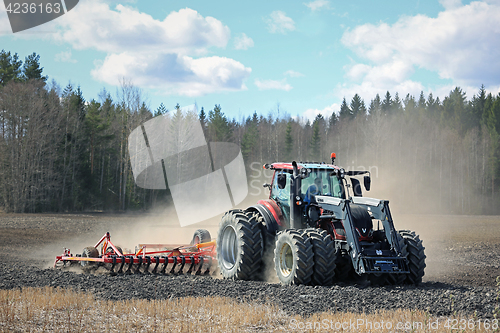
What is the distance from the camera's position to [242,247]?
10414mm

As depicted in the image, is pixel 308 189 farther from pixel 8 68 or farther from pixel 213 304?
pixel 8 68

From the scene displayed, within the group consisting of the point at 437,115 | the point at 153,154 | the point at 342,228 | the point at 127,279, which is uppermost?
the point at 437,115

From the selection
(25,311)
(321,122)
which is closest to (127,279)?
(25,311)

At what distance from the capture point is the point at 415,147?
64.0m

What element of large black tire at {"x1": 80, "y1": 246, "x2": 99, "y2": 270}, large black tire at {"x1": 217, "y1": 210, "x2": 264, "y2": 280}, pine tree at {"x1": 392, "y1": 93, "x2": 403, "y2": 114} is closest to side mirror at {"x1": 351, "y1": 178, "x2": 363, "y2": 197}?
large black tire at {"x1": 217, "y1": 210, "x2": 264, "y2": 280}

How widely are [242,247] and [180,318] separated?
138 inches

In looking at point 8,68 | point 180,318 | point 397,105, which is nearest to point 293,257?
point 180,318

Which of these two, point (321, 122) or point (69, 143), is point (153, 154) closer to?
point (69, 143)

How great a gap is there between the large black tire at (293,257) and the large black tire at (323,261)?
0.10 meters

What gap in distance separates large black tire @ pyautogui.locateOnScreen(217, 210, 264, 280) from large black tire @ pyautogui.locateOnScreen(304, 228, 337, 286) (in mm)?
1718

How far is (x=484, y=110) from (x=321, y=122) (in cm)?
2965

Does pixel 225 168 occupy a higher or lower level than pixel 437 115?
lower

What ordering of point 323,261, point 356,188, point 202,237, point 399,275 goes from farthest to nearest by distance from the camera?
1. point 202,237
2. point 356,188
3. point 399,275
4. point 323,261

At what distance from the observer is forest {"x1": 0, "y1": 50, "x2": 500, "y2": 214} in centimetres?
4062
